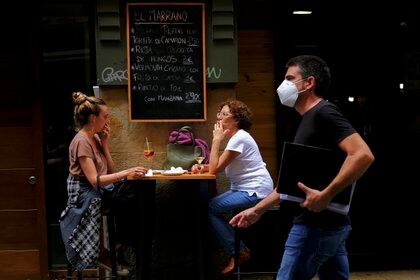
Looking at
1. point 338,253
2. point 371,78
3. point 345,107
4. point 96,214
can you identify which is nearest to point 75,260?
point 96,214

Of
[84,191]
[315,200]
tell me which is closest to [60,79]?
[84,191]

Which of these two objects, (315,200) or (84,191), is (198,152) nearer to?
(84,191)

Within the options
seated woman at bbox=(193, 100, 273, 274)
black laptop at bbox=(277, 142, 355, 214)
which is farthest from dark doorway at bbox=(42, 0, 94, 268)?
black laptop at bbox=(277, 142, 355, 214)

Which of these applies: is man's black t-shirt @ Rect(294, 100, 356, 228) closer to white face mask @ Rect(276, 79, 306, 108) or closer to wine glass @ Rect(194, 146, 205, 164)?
white face mask @ Rect(276, 79, 306, 108)

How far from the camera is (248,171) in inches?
197

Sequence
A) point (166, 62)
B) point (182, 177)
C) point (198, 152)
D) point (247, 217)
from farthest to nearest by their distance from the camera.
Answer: point (166, 62) → point (198, 152) → point (182, 177) → point (247, 217)

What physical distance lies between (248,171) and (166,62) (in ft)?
4.56

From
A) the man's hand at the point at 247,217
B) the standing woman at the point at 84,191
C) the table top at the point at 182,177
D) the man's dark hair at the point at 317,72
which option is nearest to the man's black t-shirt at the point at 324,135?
the man's dark hair at the point at 317,72

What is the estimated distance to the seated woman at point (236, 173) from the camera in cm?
489

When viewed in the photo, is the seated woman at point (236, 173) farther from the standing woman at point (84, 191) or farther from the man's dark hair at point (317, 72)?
the man's dark hair at point (317, 72)

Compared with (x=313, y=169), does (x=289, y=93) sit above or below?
above

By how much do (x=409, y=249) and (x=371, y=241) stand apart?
45 cm

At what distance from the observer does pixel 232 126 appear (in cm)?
508

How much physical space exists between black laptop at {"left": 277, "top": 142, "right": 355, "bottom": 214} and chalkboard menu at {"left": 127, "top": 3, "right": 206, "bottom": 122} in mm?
2188
